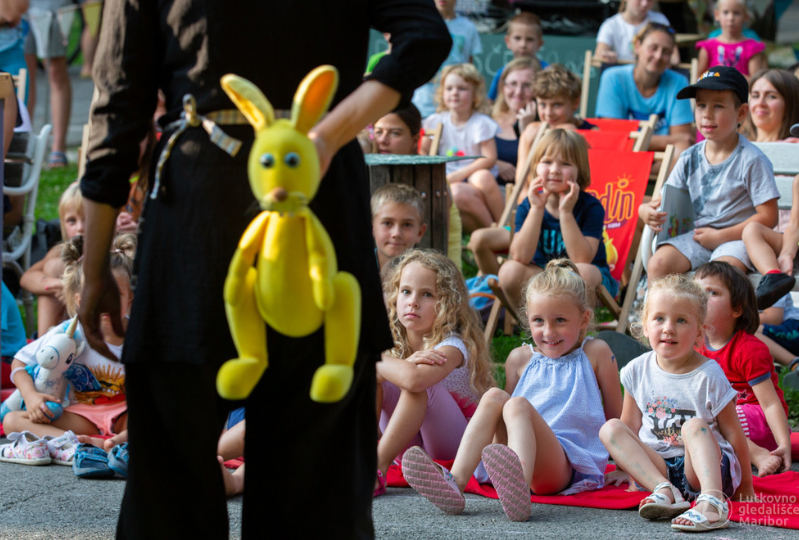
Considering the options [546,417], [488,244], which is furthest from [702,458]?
[488,244]

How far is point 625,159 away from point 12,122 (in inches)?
155

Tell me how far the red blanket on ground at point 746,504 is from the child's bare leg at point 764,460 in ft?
0.09

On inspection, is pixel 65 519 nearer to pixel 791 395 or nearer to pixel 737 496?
pixel 737 496

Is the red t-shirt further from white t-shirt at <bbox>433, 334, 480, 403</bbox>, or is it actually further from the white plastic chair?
the white plastic chair

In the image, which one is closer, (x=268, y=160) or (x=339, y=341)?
(x=268, y=160)

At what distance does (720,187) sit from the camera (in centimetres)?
525

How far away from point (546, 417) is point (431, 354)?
0.52 meters

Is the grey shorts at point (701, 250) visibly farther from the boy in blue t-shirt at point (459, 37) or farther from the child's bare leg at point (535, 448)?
the boy in blue t-shirt at point (459, 37)

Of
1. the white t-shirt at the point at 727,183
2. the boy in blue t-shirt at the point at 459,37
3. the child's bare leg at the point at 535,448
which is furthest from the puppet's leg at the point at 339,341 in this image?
the boy in blue t-shirt at the point at 459,37

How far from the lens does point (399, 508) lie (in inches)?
135

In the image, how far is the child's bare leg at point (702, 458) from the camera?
3.19 m

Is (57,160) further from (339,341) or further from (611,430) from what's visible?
(339,341)

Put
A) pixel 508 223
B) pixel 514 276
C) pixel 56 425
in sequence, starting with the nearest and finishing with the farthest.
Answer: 1. pixel 56 425
2. pixel 514 276
3. pixel 508 223

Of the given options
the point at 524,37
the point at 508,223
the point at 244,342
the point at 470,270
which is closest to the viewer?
the point at 244,342
